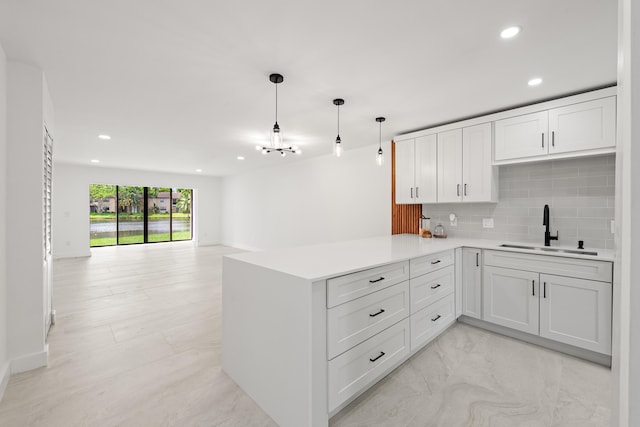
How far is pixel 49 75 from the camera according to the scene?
2.52 m

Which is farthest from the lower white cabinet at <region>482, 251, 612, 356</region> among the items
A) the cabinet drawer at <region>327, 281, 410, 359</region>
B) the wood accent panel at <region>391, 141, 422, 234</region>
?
the wood accent panel at <region>391, 141, 422, 234</region>

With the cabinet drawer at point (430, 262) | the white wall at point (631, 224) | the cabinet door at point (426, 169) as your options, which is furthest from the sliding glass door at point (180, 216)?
the white wall at point (631, 224)

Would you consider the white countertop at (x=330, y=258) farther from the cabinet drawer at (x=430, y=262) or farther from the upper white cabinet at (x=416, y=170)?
the upper white cabinet at (x=416, y=170)

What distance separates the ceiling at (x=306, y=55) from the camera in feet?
5.67

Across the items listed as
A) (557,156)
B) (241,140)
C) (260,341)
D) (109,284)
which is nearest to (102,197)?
(109,284)

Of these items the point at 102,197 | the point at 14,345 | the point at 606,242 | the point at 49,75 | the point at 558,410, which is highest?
the point at 49,75

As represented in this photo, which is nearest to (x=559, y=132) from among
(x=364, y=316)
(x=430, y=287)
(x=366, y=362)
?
(x=430, y=287)

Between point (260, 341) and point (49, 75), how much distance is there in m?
2.95

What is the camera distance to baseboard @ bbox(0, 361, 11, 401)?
2031 mm

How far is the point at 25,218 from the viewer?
2.33 meters

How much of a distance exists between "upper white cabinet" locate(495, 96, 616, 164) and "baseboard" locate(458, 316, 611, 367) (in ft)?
5.91

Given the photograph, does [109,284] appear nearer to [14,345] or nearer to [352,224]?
[14,345]

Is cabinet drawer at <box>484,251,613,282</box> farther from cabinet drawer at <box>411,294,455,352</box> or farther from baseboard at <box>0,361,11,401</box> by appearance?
baseboard at <box>0,361,11,401</box>

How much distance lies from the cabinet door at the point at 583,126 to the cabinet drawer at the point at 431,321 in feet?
6.23
